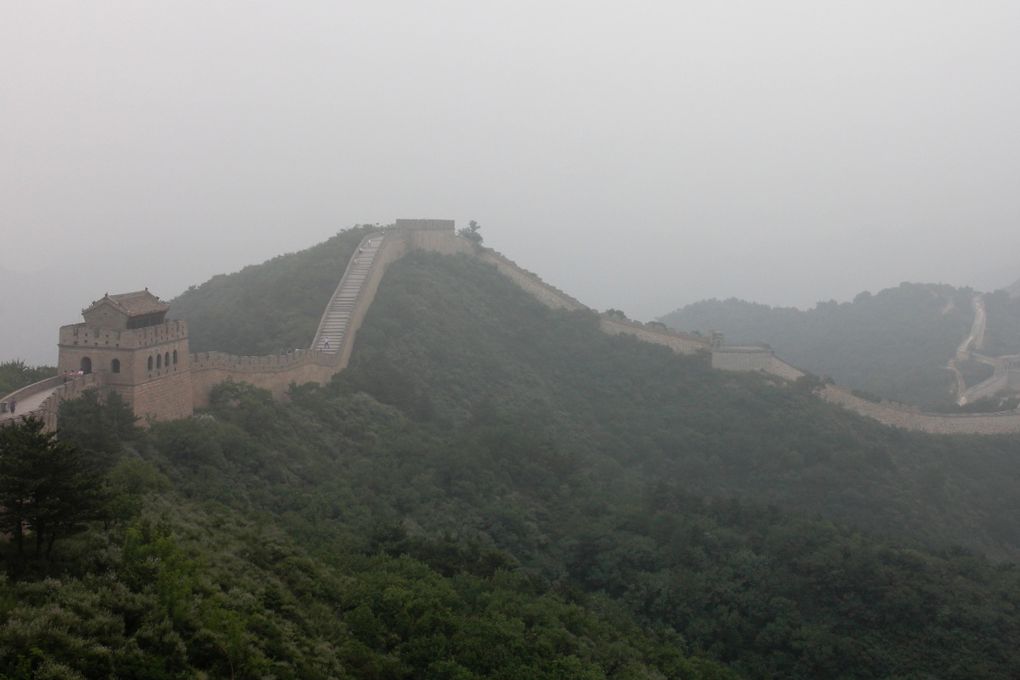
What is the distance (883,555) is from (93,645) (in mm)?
17651

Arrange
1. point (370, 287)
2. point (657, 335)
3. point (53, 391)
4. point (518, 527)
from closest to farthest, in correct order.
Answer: point (53, 391), point (518, 527), point (370, 287), point (657, 335)

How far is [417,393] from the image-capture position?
1150 inches

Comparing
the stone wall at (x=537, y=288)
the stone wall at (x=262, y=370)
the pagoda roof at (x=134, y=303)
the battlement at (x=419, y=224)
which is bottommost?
the stone wall at (x=262, y=370)

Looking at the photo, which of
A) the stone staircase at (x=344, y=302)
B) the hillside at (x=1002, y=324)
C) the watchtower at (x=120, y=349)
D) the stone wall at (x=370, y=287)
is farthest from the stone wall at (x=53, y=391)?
the hillside at (x=1002, y=324)

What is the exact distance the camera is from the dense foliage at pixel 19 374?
17.7 m

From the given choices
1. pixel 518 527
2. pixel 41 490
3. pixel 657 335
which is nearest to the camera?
pixel 41 490

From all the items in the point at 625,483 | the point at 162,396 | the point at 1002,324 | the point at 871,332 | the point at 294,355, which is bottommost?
the point at 625,483

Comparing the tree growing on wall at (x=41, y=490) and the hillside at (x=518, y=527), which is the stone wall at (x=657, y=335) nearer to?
the hillside at (x=518, y=527)

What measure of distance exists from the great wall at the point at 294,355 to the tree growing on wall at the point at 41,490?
3.00 meters

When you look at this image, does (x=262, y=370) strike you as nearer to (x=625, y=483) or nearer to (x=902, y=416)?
(x=625, y=483)

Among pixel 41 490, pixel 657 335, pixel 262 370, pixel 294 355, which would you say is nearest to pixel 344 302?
pixel 294 355

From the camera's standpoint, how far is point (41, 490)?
32.1ft

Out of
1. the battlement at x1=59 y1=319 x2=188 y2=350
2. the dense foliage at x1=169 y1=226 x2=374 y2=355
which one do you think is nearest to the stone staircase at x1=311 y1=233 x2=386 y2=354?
the dense foliage at x1=169 y1=226 x2=374 y2=355

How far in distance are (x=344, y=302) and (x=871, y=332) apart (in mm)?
41821
